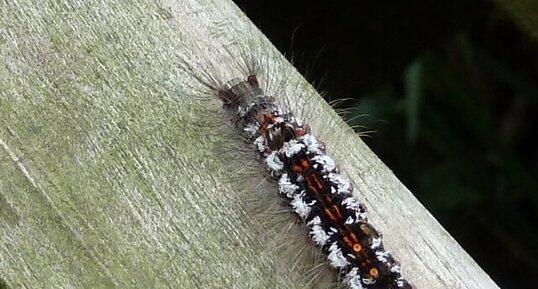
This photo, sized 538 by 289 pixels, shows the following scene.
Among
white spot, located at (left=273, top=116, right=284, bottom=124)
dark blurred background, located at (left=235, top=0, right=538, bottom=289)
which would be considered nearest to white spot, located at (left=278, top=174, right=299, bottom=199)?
white spot, located at (left=273, top=116, right=284, bottom=124)

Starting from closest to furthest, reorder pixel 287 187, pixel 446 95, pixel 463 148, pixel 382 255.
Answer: pixel 382 255, pixel 287 187, pixel 446 95, pixel 463 148

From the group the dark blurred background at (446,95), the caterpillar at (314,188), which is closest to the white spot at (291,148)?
the caterpillar at (314,188)

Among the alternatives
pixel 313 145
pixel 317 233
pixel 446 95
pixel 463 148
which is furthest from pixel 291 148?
pixel 463 148

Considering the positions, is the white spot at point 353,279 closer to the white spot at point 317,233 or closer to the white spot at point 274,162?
the white spot at point 317,233

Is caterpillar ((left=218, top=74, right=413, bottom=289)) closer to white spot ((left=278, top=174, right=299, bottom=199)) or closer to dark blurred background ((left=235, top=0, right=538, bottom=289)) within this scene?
white spot ((left=278, top=174, right=299, bottom=199))

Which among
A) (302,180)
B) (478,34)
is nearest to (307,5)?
(302,180)

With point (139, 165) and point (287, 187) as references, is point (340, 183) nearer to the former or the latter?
point (287, 187)
